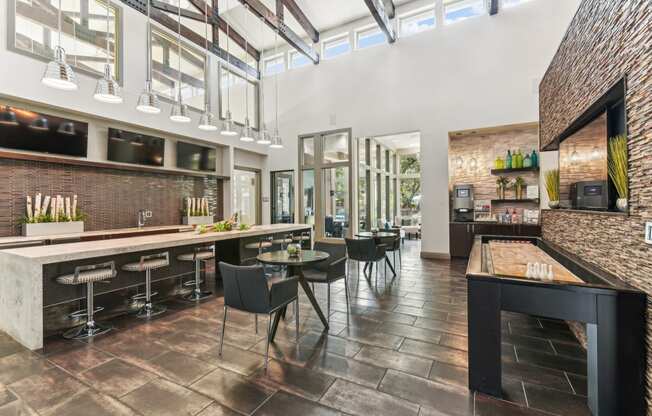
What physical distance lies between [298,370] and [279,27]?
23.8 feet

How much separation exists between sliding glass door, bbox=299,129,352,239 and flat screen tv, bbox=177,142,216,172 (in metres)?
2.54

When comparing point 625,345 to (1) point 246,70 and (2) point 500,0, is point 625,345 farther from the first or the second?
(1) point 246,70

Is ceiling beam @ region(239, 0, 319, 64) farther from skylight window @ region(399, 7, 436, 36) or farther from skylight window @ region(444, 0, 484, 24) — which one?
skylight window @ region(444, 0, 484, 24)

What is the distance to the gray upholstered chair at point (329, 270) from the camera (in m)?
3.33

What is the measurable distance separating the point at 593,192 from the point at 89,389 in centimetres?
403

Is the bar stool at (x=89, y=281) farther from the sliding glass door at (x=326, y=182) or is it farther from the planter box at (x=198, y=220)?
the sliding glass door at (x=326, y=182)

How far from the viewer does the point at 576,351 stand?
258cm

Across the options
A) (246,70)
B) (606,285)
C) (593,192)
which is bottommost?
(606,285)

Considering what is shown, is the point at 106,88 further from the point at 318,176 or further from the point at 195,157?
the point at 318,176

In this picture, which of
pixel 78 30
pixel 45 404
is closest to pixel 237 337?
pixel 45 404

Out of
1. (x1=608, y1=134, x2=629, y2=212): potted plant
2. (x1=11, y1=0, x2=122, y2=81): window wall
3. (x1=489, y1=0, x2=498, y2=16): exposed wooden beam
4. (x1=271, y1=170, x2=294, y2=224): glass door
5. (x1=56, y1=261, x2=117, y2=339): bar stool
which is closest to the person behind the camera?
(x1=608, y1=134, x2=629, y2=212): potted plant

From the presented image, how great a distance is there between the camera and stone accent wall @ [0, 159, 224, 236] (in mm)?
4398

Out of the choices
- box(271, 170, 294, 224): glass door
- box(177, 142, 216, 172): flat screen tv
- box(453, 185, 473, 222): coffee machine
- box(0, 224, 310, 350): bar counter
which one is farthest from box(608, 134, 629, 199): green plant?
box(271, 170, 294, 224): glass door

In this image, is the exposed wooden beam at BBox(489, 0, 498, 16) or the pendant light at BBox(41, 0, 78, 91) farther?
the exposed wooden beam at BBox(489, 0, 498, 16)
